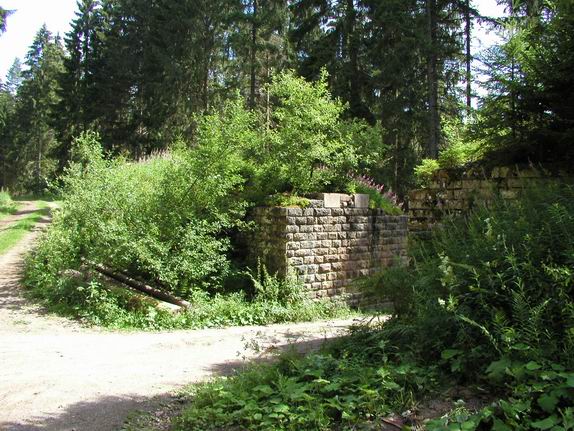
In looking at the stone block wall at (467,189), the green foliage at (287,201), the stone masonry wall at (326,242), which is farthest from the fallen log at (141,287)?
the stone block wall at (467,189)

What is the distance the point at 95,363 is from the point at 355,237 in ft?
22.1

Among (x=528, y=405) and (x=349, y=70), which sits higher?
(x=349, y=70)

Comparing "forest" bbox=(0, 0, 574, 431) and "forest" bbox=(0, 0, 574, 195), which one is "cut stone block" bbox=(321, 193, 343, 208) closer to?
"forest" bbox=(0, 0, 574, 431)

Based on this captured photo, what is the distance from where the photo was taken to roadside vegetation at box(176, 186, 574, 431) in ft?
9.20

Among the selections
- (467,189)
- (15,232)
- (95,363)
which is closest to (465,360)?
(467,189)

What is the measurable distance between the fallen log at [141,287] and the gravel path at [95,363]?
47.1 inches

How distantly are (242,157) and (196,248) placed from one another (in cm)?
287

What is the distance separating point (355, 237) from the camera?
1123cm

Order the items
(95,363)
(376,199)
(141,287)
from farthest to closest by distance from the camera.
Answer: (376,199) < (141,287) < (95,363)

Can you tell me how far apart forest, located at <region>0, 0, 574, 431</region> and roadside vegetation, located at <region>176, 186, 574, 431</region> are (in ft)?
0.05

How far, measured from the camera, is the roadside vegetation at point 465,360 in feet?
9.20

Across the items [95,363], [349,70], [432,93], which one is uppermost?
[349,70]

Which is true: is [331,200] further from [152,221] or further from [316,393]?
[316,393]

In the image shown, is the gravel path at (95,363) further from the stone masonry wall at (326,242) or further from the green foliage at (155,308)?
the stone masonry wall at (326,242)
